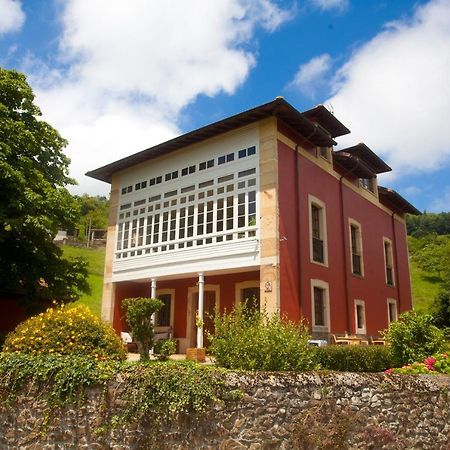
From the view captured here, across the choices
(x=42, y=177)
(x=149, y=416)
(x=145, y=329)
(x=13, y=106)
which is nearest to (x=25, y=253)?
(x=42, y=177)

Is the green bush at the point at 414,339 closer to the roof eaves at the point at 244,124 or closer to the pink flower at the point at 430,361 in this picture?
the pink flower at the point at 430,361

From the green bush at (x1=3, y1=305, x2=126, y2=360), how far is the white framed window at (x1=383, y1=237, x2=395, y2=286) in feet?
54.2

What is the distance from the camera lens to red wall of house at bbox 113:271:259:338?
1723cm

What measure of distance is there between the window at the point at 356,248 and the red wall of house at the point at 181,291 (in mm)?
4697

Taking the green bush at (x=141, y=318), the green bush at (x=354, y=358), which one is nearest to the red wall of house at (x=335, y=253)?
the green bush at (x=354, y=358)

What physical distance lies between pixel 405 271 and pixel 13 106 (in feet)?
64.3

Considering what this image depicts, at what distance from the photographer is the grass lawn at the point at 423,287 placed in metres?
43.8

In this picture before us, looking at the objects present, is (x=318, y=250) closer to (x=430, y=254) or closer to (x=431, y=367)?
(x=431, y=367)

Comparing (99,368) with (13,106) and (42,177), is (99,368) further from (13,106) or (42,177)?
(13,106)

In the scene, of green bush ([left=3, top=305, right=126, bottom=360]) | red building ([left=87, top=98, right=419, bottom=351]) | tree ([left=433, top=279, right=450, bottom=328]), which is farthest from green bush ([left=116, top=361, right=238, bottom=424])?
tree ([left=433, top=279, right=450, bottom=328])

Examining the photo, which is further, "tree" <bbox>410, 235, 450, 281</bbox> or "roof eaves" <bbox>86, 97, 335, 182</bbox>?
"tree" <bbox>410, 235, 450, 281</bbox>

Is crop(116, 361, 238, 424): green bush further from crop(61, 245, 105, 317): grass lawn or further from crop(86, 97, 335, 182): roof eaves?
crop(61, 245, 105, 317): grass lawn

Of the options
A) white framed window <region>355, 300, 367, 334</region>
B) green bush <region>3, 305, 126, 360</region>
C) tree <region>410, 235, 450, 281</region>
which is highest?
tree <region>410, 235, 450, 281</region>

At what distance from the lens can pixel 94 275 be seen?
1750 inches
